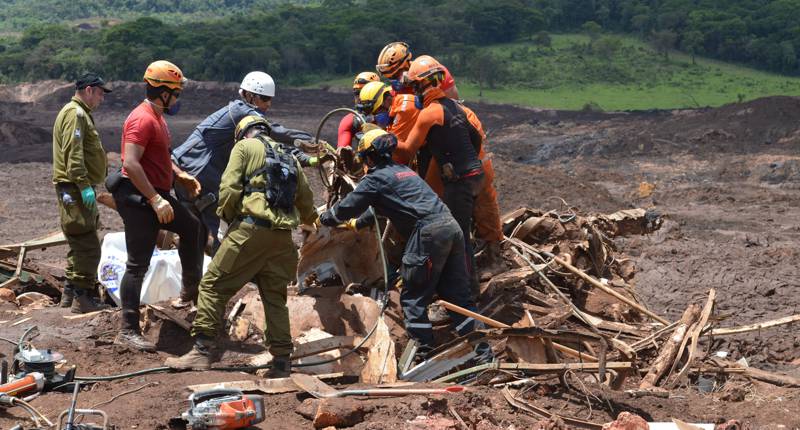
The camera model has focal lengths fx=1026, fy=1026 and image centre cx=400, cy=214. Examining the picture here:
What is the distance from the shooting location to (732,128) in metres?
25.1

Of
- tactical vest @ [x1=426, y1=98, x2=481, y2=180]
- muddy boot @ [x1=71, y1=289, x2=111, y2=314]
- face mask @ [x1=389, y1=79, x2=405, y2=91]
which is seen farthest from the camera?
face mask @ [x1=389, y1=79, x2=405, y2=91]

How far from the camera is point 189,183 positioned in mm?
7766

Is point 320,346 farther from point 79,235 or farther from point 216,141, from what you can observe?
point 79,235

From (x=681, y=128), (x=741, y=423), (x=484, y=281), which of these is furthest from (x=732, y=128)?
(x=741, y=423)

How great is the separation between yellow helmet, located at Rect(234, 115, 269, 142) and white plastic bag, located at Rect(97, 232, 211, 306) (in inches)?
69.5

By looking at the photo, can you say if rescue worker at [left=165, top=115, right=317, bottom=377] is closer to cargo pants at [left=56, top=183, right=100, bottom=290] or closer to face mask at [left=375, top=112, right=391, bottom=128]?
cargo pants at [left=56, top=183, right=100, bottom=290]

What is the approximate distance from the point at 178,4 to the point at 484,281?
54.8m

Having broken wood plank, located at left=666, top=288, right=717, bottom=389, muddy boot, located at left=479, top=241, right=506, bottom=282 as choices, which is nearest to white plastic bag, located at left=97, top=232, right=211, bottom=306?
muddy boot, located at left=479, top=241, right=506, bottom=282

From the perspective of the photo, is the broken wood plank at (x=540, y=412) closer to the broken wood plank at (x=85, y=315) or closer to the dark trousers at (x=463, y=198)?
the dark trousers at (x=463, y=198)

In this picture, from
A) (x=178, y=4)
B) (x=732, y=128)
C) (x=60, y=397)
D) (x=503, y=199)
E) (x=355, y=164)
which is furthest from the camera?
(x=178, y=4)

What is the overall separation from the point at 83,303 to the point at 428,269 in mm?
2861

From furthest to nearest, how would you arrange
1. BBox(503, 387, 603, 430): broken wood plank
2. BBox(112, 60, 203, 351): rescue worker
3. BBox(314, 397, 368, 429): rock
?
BBox(112, 60, 203, 351): rescue worker < BBox(503, 387, 603, 430): broken wood plank < BBox(314, 397, 368, 429): rock

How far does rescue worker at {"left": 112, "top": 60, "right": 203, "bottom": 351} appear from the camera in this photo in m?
7.20

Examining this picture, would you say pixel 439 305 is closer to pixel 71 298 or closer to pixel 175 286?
pixel 175 286
